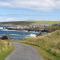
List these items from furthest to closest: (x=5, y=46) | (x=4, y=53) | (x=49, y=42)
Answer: (x=5, y=46)
(x=49, y=42)
(x=4, y=53)

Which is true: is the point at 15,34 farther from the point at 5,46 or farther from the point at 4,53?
the point at 5,46

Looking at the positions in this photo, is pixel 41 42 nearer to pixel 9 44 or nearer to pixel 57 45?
pixel 57 45

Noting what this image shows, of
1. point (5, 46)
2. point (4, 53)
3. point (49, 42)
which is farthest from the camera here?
point (5, 46)

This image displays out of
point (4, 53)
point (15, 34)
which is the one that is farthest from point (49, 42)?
point (4, 53)

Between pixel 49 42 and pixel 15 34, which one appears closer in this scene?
pixel 15 34

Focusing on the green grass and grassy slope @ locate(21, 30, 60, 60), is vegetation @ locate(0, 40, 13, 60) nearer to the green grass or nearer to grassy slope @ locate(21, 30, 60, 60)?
the green grass

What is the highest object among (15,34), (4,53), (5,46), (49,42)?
(15,34)

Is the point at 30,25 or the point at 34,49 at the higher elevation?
the point at 30,25

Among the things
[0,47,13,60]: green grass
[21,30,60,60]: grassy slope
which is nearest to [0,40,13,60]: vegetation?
[0,47,13,60]: green grass

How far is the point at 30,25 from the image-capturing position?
20688 mm

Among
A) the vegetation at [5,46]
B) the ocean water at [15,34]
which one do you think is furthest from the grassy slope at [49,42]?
the vegetation at [5,46]

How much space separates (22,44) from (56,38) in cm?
318

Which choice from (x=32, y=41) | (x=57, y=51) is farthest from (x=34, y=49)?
(x=57, y=51)

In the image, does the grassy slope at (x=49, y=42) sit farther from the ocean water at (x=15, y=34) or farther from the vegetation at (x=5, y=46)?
the vegetation at (x=5, y=46)
